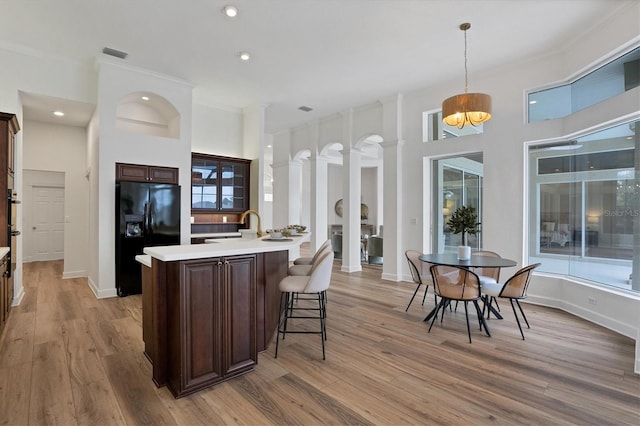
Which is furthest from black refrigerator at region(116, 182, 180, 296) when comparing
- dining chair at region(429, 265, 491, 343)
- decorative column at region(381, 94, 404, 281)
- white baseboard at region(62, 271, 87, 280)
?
dining chair at region(429, 265, 491, 343)

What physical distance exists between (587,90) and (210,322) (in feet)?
16.9

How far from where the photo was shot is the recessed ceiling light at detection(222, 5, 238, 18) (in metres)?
3.47

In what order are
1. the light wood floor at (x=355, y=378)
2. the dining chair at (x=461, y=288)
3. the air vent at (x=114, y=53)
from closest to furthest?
the light wood floor at (x=355, y=378) < the dining chair at (x=461, y=288) < the air vent at (x=114, y=53)

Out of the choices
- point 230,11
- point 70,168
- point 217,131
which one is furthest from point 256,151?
point 70,168

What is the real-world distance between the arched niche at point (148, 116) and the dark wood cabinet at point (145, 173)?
0.67 meters

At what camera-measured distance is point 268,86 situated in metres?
5.71

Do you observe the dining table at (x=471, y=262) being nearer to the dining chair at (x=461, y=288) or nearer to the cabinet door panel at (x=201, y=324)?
the dining chair at (x=461, y=288)

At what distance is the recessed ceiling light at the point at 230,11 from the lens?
11.4 ft

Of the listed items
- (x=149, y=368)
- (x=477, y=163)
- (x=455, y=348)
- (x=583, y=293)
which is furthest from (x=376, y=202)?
(x=149, y=368)

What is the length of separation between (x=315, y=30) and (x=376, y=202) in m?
8.15

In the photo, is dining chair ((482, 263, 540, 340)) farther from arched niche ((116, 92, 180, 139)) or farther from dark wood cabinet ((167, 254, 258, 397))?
arched niche ((116, 92, 180, 139))

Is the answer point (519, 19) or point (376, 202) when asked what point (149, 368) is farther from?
point (376, 202)

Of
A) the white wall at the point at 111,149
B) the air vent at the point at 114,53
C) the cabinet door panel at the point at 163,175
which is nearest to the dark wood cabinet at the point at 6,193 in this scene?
the white wall at the point at 111,149

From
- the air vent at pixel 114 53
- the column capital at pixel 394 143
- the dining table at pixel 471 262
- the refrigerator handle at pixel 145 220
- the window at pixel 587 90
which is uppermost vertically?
the air vent at pixel 114 53
